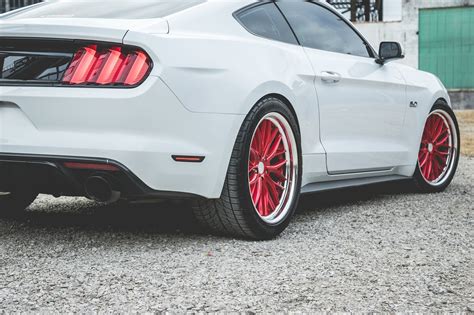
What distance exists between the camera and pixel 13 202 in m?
5.34

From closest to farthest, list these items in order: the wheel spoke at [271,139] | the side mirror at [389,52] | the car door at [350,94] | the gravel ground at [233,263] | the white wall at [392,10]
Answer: the gravel ground at [233,263]
the wheel spoke at [271,139]
the car door at [350,94]
the side mirror at [389,52]
the white wall at [392,10]

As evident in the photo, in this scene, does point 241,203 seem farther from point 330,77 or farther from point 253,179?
point 330,77

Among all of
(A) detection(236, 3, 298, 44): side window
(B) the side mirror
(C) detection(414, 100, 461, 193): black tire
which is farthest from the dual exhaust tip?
(C) detection(414, 100, 461, 193): black tire

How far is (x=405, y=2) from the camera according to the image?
28.0m

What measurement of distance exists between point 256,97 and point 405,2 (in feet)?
81.5

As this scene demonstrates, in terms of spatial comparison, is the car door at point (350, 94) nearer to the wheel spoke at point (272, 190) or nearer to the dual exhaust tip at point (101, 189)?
the wheel spoke at point (272, 190)

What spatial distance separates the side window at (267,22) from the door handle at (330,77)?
0.28 metres

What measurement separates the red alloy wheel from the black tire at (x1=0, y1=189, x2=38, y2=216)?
3284 mm

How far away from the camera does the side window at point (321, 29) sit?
5.27 meters

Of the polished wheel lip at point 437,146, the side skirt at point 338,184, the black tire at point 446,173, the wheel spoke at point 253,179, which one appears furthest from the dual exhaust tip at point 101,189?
the polished wheel lip at point 437,146

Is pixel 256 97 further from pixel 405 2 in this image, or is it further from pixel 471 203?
pixel 405 2

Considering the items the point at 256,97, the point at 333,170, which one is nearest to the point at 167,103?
the point at 256,97

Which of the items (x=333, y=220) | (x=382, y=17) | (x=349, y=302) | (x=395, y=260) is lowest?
(x=382, y=17)

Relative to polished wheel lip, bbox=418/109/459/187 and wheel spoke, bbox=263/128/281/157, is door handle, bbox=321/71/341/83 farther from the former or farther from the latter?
polished wheel lip, bbox=418/109/459/187
